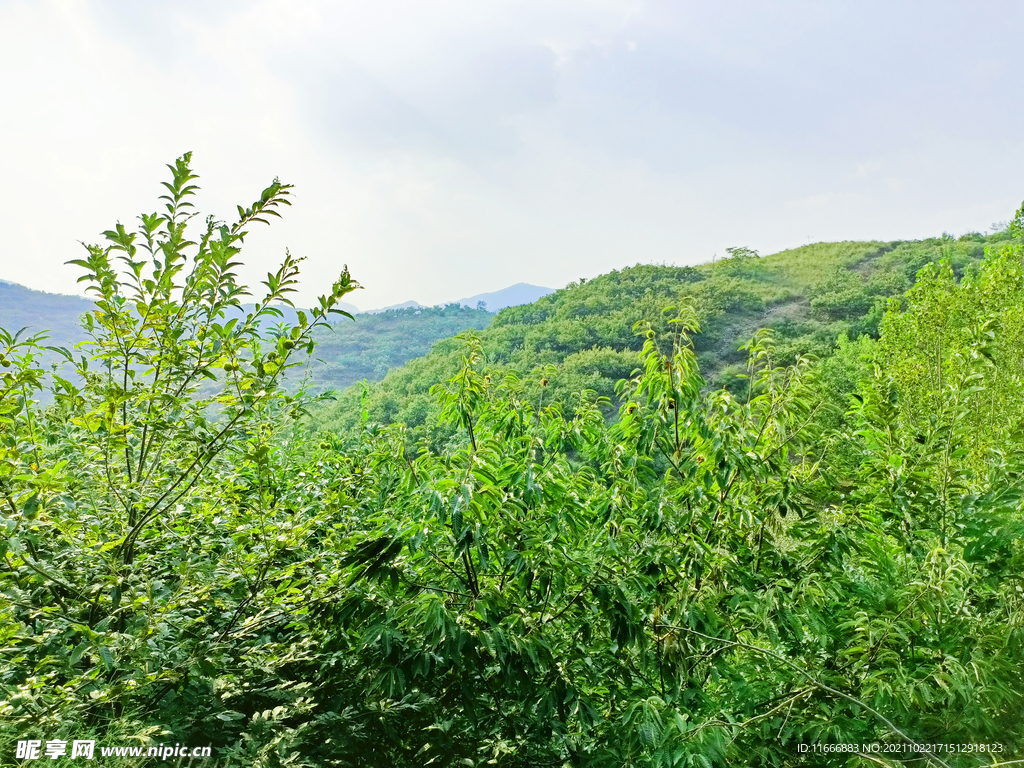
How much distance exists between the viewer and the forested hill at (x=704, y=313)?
2109 cm

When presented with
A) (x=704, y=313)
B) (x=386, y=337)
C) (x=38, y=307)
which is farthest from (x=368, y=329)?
(x=704, y=313)

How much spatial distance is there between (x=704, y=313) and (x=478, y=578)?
83.0 ft

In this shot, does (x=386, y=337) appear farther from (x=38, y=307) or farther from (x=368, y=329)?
(x=38, y=307)

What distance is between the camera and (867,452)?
9.13ft

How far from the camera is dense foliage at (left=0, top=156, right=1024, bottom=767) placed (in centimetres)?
186

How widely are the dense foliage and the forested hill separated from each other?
48.2ft

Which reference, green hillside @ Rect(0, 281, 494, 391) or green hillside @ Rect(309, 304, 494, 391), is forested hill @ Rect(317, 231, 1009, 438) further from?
green hillside @ Rect(309, 304, 494, 391)

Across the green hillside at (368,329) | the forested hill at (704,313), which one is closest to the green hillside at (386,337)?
the green hillside at (368,329)

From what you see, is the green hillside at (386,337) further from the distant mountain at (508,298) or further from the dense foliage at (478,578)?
the dense foliage at (478,578)

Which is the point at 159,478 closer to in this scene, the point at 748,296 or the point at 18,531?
the point at 18,531

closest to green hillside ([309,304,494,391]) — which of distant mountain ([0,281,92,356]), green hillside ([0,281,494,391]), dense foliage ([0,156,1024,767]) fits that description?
green hillside ([0,281,494,391])

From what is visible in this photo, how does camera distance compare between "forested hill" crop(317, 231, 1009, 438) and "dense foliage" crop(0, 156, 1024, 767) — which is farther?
"forested hill" crop(317, 231, 1009, 438)

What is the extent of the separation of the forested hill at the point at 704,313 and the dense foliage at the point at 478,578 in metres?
14.7

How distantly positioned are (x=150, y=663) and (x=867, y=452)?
2.87 meters
